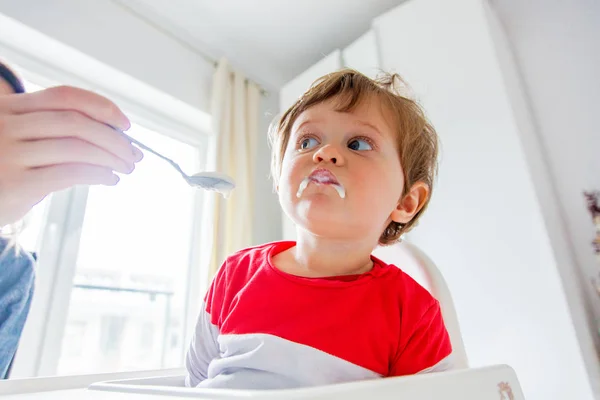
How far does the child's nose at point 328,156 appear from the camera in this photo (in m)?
0.64

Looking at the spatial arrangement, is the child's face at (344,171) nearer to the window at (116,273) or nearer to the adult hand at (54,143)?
the adult hand at (54,143)

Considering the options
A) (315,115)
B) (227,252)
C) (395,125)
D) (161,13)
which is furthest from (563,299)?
(161,13)

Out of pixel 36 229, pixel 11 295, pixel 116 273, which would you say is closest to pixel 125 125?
pixel 11 295

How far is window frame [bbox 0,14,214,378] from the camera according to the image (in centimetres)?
137

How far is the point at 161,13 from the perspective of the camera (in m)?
1.91

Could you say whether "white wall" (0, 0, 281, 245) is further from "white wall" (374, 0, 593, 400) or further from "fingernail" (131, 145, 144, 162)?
"fingernail" (131, 145, 144, 162)

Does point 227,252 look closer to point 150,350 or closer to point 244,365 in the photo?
point 150,350

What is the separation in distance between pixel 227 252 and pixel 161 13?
3.98ft

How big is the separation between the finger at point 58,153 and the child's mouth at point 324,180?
294mm

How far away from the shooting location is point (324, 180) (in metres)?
0.64

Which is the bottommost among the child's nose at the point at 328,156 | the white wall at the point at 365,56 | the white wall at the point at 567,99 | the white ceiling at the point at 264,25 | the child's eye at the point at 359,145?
the child's nose at the point at 328,156

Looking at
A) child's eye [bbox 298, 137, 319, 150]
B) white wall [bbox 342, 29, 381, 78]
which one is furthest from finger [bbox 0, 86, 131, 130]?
white wall [bbox 342, 29, 381, 78]

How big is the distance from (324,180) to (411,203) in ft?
0.90

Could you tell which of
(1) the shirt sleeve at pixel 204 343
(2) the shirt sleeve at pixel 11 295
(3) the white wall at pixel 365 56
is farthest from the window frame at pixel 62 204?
(1) the shirt sleeve at pixel 204 343
